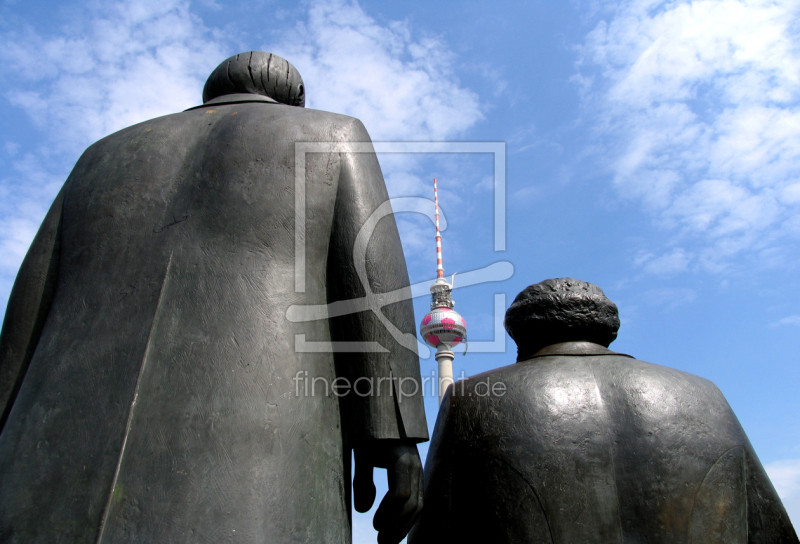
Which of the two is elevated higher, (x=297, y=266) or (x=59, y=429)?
(x=297, y=266)

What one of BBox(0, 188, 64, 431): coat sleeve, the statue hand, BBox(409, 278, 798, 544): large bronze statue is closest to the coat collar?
BBox(409, 278, 798, 544): large bronze statue

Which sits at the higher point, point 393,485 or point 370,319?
point 370,319

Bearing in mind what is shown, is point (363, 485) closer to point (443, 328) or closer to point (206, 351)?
point (206, 351)

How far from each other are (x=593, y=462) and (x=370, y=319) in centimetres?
104

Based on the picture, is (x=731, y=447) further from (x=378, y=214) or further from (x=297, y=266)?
(x=297, y=266)

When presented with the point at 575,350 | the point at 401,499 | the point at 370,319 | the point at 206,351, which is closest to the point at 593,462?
the point at 575,350

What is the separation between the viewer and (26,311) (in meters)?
2.39

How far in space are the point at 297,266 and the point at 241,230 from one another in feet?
0.69

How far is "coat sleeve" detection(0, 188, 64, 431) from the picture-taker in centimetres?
233

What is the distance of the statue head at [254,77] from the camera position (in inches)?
113

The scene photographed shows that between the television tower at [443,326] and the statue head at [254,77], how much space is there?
151ft

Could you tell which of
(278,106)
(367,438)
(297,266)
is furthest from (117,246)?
(367,438)

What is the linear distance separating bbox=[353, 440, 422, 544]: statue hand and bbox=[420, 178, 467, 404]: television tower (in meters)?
46.7

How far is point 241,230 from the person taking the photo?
7.55 feet
